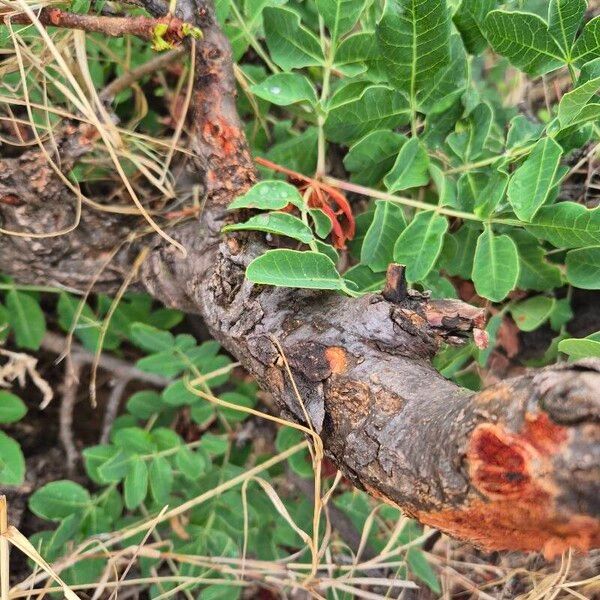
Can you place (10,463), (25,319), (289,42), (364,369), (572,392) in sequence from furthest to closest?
(25,319) < (10,463) < (289,42) < (364,369) < (572,392)

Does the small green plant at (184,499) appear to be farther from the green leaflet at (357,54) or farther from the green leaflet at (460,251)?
the green leaflet at (357,54)

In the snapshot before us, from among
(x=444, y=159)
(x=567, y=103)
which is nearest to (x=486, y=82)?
(x=444, y=159)

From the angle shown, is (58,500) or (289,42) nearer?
(289,42)

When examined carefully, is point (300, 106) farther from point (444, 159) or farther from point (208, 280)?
point (208, 280)

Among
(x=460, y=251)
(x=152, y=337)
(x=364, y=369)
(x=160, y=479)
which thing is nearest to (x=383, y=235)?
(x=460, y=251)

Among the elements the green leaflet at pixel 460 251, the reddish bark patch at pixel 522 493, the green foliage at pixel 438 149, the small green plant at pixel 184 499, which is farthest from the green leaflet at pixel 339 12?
the reddish bark patch at pixel 522 493

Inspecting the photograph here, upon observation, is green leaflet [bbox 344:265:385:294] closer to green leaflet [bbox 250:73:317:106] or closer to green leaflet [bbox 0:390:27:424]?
green leaflet [bbox 250:73:317:106]

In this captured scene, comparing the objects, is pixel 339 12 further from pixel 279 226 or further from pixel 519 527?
pixel 519 527
